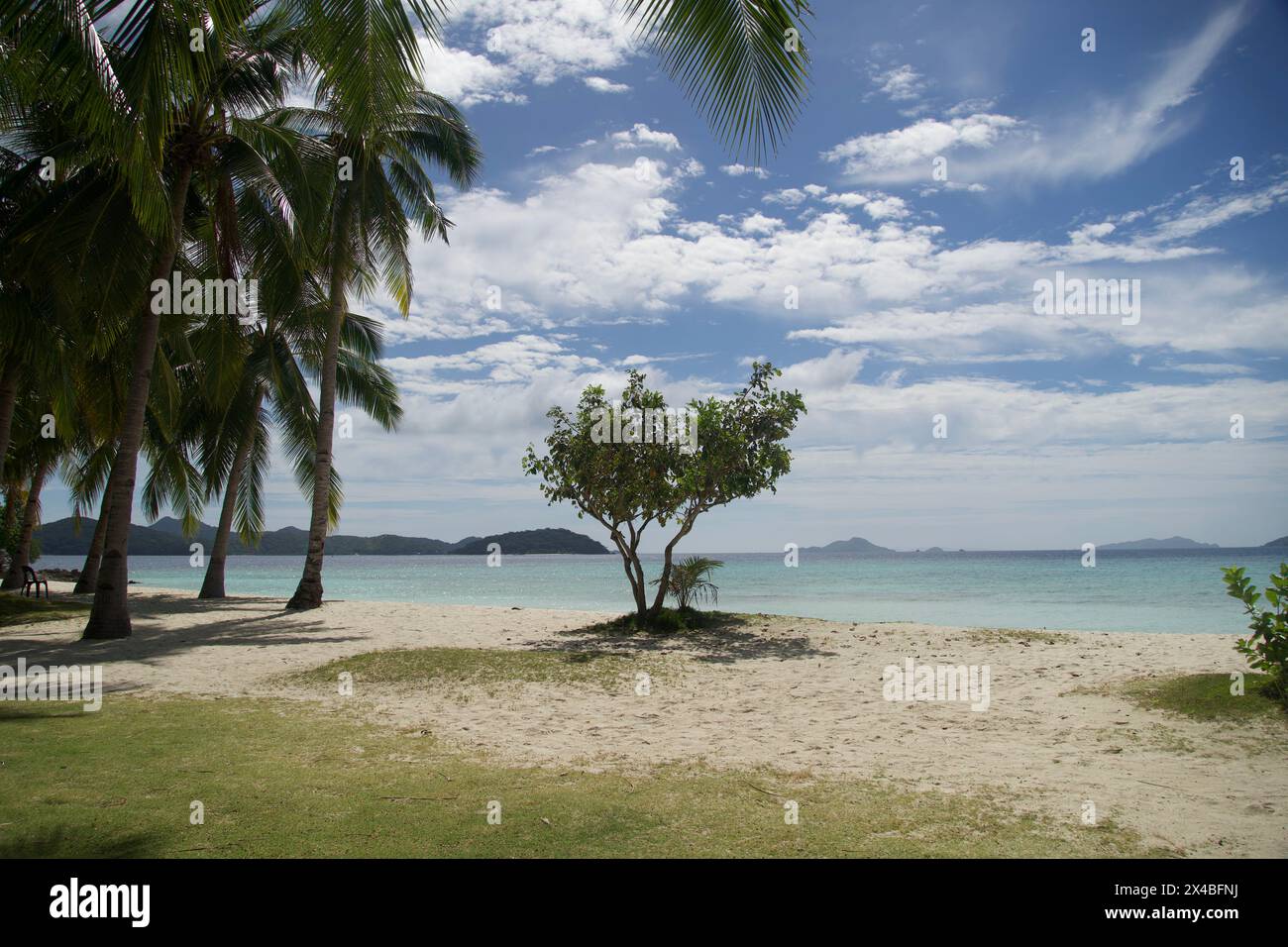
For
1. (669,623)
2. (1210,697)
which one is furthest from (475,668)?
(1210,697)

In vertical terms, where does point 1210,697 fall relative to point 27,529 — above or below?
below

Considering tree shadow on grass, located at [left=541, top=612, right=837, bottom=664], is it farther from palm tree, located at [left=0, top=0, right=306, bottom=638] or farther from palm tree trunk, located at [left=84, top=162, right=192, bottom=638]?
palm tree, located at [left=0, top=0, right=306, bottom=638]

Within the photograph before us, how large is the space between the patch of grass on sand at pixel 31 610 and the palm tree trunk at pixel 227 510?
4.73 meters

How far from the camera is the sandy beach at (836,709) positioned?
5.53m

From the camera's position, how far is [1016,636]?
47.6 feet

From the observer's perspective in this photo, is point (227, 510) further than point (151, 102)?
Yes

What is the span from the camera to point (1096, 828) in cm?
463

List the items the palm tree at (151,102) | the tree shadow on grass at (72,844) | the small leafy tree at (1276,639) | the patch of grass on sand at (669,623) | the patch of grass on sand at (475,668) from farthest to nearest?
the patch of grass on sand at (669,623) → the patch of grass on sand at (475,668) → the small leafy tree at (1276,639) → the palm tree at (151,102) → the tree shadow on grass at (72,844)

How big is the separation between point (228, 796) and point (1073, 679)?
381 inches

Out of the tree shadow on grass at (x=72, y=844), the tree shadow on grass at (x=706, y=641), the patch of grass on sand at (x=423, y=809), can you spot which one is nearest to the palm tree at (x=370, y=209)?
the tree shadow on grass at (x=706, y=641)

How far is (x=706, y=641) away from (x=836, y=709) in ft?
20.7

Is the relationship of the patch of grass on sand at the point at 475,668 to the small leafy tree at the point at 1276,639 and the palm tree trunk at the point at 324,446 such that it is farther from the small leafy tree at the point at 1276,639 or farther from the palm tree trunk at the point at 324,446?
the palm tree trunk at the point at 324,446

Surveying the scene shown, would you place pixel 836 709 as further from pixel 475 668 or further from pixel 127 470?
pixel 127 470

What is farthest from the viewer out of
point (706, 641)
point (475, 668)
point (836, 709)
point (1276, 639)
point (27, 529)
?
point (27, 529)
